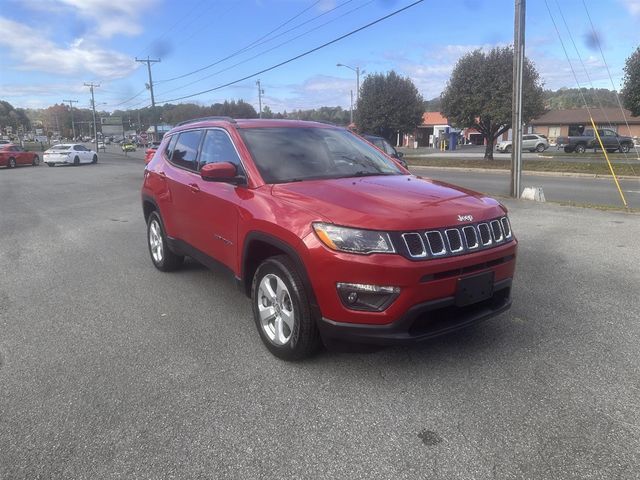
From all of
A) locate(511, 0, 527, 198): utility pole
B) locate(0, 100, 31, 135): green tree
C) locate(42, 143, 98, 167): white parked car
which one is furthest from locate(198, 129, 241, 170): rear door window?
locate(0, 100, 31, 135): green tree

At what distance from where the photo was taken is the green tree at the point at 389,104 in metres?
38.8

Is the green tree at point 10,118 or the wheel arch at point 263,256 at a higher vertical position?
the green tree at point 10,118

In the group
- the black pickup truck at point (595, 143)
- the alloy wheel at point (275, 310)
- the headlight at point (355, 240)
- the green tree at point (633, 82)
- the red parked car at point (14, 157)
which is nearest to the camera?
the headlight at point (355, 240)

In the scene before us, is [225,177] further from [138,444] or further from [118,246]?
[118,246]

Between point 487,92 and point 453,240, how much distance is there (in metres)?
26.0

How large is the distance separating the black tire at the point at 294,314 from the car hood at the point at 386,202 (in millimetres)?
452

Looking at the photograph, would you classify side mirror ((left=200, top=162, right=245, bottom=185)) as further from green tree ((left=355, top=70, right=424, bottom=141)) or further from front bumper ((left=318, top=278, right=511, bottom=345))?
green tree ((left=355, top=70, right=424, bottom=141))

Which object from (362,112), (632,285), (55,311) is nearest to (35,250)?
(55,311)

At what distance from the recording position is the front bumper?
3.04 meters

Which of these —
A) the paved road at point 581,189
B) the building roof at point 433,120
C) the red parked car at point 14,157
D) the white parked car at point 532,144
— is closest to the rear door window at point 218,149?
the paved road at point 581,189

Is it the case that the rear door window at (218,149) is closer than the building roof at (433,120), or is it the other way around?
the rear door window at (218,149)

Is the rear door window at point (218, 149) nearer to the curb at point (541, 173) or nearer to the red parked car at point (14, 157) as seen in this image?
the curb at point (541, 173)

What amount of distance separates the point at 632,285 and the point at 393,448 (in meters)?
4.01

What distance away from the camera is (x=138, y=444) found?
106 inches
